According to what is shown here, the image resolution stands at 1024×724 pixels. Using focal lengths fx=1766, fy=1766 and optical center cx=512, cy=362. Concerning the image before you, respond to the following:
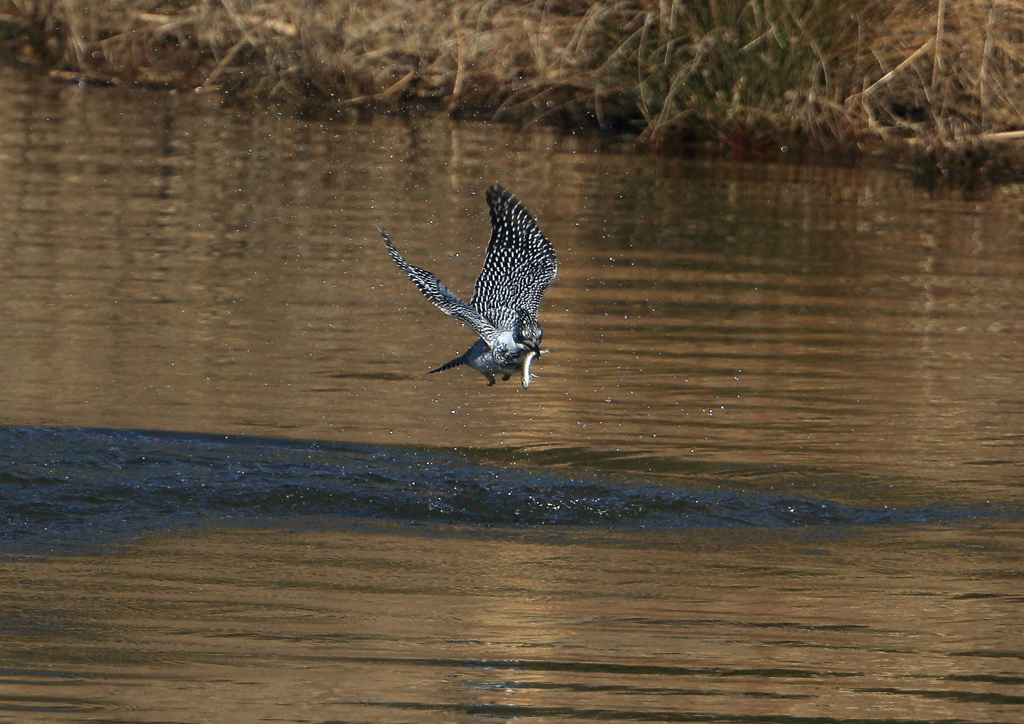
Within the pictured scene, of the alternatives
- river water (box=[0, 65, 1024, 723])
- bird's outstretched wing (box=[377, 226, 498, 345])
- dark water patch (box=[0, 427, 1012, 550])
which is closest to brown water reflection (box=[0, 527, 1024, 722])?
river water (box=[0, 65, 1024, 723])

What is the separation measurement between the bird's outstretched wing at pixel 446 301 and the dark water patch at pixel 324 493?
1.94ft

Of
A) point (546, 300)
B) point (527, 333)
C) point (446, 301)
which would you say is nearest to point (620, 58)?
point (546, 300)

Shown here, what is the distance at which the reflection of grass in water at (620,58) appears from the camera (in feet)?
47.5

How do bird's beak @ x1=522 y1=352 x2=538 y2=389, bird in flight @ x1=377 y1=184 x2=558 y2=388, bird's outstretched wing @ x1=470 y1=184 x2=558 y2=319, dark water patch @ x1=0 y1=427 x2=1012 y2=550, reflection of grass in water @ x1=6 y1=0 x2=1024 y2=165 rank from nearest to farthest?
1. bird's beak @ x1=522 y1=352 x2=538 y2=389
2. bird in flight @ x1=377 y1=184 x2=558 y2=388
3. dark water patch @ x1=0 y1=427 x2=1012 y2=550
4. bird's outstretched wing @ x1=470 y1=184 x2=558 y2=319
5. reflection of grass in water @ x1=6 y1=0 x2=1024 y2=165

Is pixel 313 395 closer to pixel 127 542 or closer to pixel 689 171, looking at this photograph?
pixel 127 542

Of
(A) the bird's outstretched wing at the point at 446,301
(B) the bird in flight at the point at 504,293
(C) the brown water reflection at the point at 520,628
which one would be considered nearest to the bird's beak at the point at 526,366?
(B) the bird in flight at the point at 504,293

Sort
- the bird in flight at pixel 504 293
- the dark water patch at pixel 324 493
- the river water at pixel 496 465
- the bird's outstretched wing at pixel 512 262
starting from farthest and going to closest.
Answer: the bird's outstretched wing at pixel 512 262 < the dark water patch at pixel 324 493 < the bird in flight at pixel 504 293 < the river water at pixel 496 465

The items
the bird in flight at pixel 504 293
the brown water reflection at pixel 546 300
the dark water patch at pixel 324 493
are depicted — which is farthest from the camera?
the brown water reflection at pixel 546 300

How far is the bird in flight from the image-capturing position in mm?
5801

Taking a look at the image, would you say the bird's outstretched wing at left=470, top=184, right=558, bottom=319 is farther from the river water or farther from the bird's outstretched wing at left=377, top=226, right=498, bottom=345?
the river water

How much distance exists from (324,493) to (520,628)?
148cm

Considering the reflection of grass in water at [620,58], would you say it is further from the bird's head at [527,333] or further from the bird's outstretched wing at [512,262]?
the bird's head at [527,333]

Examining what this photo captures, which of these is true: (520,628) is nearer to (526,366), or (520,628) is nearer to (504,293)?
(526,366)

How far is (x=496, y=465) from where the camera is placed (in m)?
6.48
